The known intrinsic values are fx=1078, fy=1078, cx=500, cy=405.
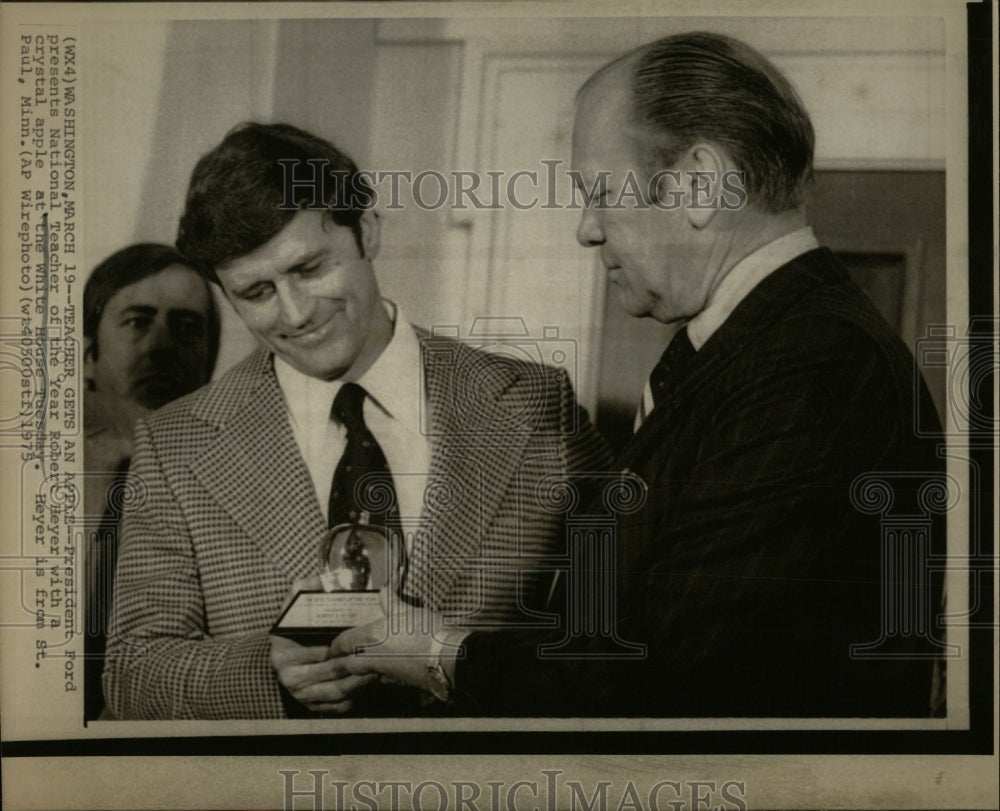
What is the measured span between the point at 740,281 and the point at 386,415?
81 centimetres

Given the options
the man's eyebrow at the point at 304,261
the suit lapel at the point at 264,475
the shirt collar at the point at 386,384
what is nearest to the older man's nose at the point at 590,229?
the shirt collar at the point at 386,384

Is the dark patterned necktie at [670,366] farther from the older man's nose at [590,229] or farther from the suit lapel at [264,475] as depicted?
the suit lapel at [264,475]

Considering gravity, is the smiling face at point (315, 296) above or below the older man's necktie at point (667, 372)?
above

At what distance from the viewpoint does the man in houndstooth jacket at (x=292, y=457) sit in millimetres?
2289

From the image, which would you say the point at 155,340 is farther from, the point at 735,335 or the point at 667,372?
the point at 735,335

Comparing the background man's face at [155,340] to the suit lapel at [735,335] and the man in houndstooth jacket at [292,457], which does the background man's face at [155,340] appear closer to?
the man in houndstooth jacket at [292,457]

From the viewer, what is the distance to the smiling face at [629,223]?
2.29 meters

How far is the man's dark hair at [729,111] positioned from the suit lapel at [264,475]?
38.2 inches

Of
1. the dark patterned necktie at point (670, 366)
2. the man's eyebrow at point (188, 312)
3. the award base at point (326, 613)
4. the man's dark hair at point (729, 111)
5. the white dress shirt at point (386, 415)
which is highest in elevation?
the man's dark hair at point (729, 111)

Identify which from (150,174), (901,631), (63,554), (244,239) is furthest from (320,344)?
(901,631)

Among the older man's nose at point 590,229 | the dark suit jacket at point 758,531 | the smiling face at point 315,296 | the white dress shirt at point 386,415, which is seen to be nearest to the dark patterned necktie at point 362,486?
the white dress shirt at point 386,415

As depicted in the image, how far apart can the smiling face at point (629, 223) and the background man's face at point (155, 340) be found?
0.85m

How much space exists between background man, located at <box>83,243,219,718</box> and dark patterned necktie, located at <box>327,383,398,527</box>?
13.9 inches

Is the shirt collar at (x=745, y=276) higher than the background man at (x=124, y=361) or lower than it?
higher
